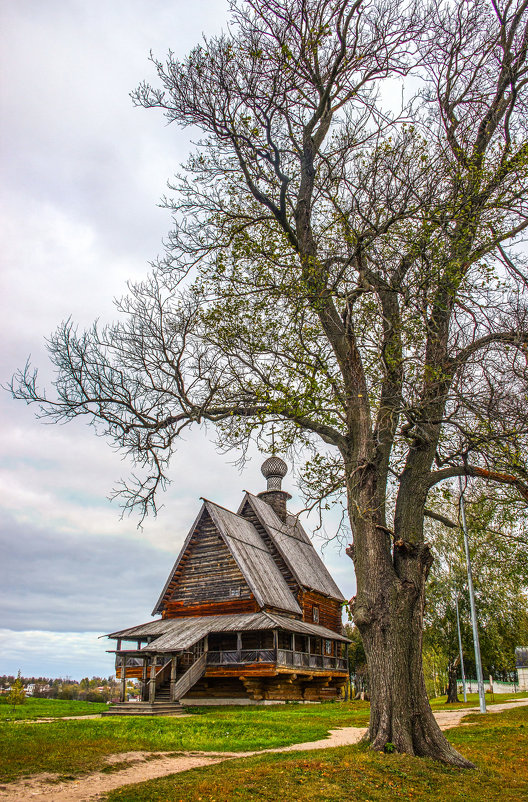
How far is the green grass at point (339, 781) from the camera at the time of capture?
6457mm

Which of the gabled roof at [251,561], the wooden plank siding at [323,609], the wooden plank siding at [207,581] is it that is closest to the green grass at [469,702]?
the wooden plank siding at [323,609]

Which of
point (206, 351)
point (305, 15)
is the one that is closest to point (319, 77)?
point (305, 15)

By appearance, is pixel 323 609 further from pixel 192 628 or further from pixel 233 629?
pixel 233 629

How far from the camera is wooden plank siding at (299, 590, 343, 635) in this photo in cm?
3069

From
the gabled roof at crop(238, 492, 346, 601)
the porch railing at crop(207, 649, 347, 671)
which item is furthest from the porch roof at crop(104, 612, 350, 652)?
the gabled roof at crop(238, 492, 346, 601)

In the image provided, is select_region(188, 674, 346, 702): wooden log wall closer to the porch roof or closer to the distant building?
the porch roof

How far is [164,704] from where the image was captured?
67.1 feet

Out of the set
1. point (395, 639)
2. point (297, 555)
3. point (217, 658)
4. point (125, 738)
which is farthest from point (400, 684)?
point (297, 555)

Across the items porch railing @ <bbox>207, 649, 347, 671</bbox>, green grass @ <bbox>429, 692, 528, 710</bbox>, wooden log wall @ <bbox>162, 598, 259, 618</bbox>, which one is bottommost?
green grass @ <bbox>429, 692, 528, 710</bbox>

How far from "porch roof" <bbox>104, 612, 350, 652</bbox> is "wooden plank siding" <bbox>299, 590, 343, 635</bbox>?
10.5 feet

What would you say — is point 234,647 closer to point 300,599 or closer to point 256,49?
point 300,599

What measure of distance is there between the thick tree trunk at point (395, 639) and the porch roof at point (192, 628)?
44.5 ft

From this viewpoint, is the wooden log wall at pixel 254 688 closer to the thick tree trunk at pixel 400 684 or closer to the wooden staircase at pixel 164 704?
the wooden staircase at pixel 164 704

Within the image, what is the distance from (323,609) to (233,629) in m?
12.9
